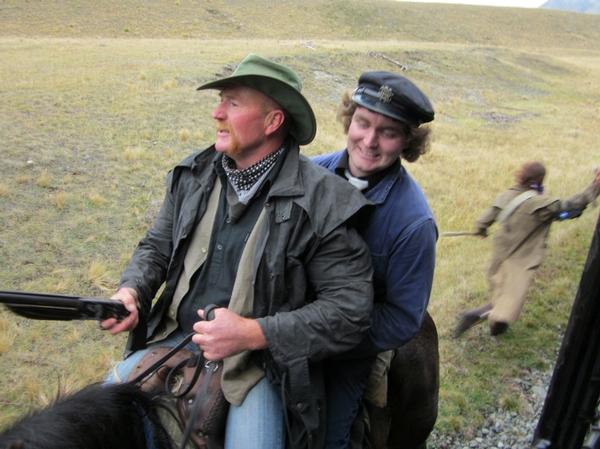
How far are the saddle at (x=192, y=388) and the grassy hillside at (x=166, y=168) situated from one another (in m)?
2.25

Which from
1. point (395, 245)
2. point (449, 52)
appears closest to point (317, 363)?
point (395, 245)

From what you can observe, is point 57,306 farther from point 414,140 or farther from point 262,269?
point 414,140

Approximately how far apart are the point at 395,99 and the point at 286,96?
0.64 metres

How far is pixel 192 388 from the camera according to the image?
2.55 meters

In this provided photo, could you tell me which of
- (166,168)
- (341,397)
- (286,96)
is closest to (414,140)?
(286,96)

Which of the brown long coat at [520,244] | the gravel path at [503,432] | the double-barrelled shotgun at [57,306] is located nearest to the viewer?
the double-barrelled shotgun at [57,306]

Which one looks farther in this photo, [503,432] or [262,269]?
[503,432]

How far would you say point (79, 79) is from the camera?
17016 millimetres

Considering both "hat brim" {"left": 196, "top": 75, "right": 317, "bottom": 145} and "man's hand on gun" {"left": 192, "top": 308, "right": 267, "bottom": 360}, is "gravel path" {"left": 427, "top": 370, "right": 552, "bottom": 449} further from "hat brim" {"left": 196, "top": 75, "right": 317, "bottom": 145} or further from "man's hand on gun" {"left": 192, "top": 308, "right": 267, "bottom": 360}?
"hat brim" {"left": 196, "top": 75, "right": 317, "bottom": 145}

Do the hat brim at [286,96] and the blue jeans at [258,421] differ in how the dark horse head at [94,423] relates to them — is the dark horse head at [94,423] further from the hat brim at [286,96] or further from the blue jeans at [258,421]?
the hat brim at [286,96]

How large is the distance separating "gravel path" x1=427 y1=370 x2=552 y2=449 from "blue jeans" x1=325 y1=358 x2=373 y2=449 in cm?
218

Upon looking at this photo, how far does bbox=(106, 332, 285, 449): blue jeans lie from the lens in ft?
8.09

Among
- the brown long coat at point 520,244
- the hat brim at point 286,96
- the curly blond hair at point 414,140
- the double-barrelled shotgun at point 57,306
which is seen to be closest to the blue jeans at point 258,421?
the double-barrelled shotgun at point 57,306

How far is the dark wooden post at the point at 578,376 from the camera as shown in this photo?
2.66 meters
